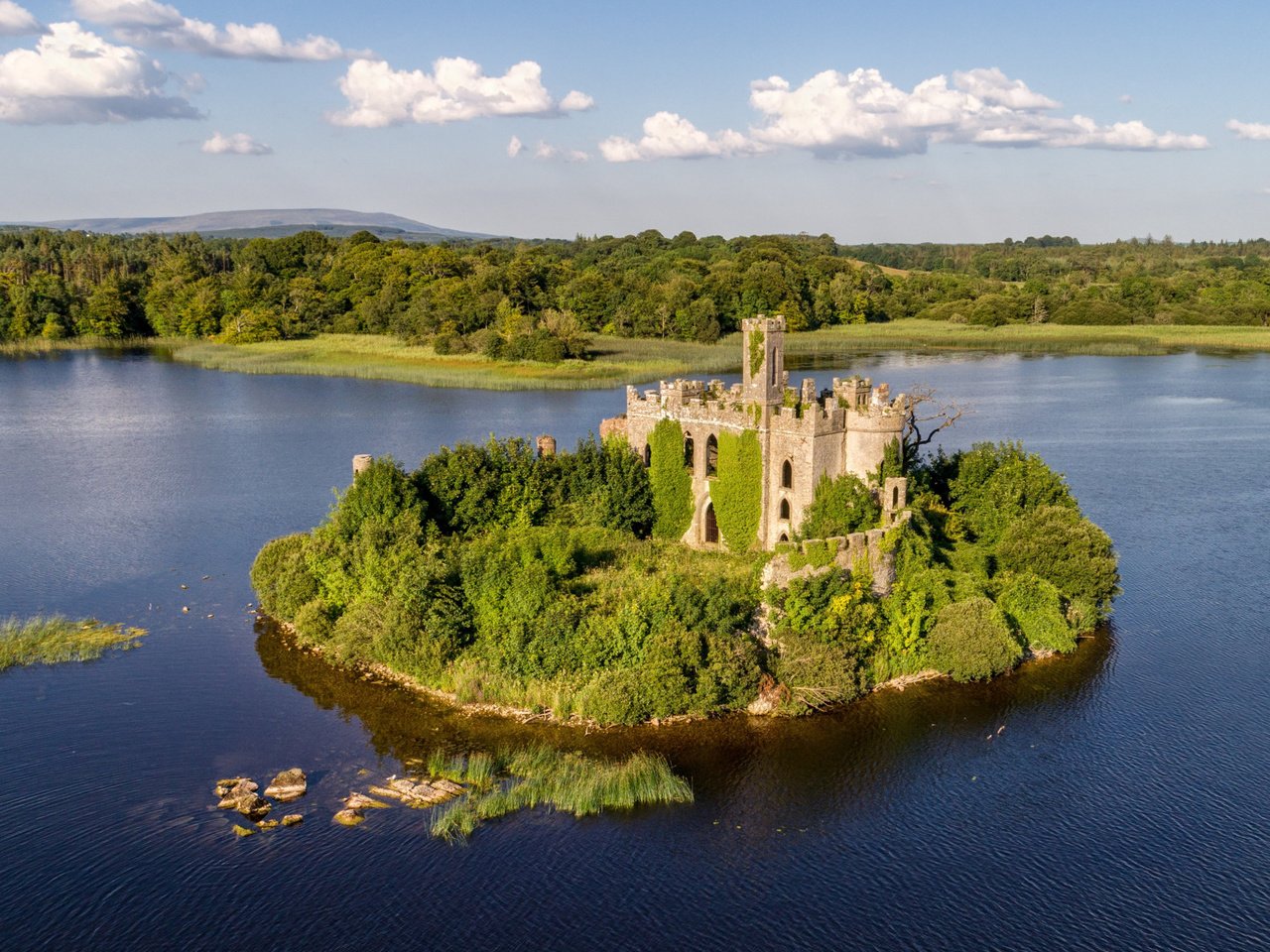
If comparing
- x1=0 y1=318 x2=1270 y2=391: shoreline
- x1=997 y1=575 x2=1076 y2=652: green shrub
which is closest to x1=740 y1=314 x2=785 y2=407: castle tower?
Result: x1=997 y1=575 x2=1076 y2=652: green shrub

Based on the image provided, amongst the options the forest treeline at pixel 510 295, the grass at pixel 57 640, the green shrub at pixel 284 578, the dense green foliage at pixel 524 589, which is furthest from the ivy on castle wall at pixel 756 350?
the forest treeline at pixel 510 295

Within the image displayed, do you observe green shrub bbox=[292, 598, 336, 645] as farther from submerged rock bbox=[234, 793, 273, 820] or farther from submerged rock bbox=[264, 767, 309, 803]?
submerged rock bbox=[234, 793, 273, 820]

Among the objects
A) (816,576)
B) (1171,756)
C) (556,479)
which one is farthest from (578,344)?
(1171,756)

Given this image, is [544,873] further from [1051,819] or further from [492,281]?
→ [492,281]

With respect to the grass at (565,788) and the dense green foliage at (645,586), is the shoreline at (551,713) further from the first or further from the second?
the grass at (565,788)

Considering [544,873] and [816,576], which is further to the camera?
[816,576]

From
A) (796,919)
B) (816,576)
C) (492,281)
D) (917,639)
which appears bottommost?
(796,919)
